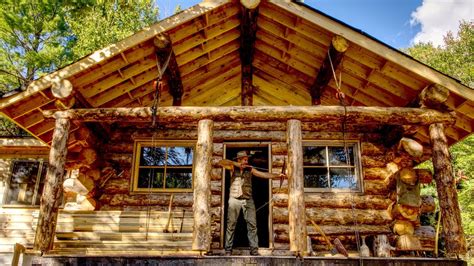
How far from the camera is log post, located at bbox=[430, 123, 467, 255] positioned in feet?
19.1

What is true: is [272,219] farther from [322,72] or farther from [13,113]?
[13,113]

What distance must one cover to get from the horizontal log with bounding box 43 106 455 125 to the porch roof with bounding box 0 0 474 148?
0.56 meters

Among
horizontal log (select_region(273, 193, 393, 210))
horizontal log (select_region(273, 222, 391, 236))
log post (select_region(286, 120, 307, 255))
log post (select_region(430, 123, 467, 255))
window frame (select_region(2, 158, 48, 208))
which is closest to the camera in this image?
log post (select_region(286, 120, 307, 255))

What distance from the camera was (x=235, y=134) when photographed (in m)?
9.01

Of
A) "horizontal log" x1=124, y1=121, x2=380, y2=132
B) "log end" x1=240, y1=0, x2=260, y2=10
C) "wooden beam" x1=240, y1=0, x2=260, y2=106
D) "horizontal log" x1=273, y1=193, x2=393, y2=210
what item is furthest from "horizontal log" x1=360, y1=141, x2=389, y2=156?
"log end" x1=240, y1=0, x2=260, y2=10

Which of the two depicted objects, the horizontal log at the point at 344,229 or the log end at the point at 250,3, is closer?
the log end at the point at 250,3

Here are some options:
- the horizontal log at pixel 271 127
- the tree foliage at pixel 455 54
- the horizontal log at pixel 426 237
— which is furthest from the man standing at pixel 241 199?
the tree foliage at pixel 455 54

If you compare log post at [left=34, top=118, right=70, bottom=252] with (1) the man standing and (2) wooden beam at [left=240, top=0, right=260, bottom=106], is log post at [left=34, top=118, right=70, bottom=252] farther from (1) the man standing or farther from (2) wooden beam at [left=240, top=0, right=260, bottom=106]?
(2) wooden beam at [left=240, top=0, right=260, bottom=106]

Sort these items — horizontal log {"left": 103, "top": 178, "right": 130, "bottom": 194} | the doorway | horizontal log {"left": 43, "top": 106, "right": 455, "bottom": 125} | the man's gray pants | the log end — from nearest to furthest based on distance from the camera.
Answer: the man's gray pants < horizontal log {"left": 43, "top": 106, "right": 455, "bottom": 125} < the log end < horizontal log {"left": 103, "top": 178, "right": 130, "bottom": 194} < the doorway

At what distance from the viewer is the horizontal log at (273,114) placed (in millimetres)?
6695

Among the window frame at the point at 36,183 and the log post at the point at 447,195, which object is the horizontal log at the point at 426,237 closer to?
the log post at the point at 447,195

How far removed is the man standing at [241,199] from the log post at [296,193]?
0.51 metres

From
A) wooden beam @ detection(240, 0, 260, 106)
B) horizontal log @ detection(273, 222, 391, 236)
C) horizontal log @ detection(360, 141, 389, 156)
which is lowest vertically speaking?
horizontal log @ detection(273, 222, 391, 236)

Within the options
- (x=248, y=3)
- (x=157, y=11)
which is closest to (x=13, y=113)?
(x=248, y=3)
